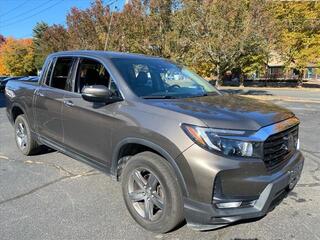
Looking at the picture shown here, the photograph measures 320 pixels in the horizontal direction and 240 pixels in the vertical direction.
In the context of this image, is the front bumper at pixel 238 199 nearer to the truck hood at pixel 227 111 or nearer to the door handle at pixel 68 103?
the truck hood at pixel 227 111

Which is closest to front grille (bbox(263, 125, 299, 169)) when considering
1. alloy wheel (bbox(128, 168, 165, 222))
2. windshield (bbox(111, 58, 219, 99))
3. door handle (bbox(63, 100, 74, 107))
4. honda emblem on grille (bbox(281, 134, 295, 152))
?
honda emblem on grille (bbox(281, 134, 295, 152))

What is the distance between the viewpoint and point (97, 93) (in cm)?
387

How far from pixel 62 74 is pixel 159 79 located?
153 cm

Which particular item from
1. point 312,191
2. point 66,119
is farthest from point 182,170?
point 312,191

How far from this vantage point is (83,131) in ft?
14.5

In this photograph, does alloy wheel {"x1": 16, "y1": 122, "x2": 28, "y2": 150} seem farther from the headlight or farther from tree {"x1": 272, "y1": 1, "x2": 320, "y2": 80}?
tree {"x1": 272, "y1": 1, "x2": 320, "y2": 80}

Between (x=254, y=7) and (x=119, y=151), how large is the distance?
745 inches

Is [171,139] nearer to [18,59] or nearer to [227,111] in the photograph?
[227,111]

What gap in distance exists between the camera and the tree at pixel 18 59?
66819mm

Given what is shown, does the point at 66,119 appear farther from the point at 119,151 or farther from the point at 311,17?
the point at 311,17

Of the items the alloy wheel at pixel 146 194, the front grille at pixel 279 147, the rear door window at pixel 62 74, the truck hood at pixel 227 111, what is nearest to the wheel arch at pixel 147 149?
the alloy wheel at pixel 146 194

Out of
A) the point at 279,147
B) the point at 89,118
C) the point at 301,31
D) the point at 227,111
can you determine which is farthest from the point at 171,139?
the point at 301,31

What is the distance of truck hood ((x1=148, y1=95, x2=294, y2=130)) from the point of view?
319cm

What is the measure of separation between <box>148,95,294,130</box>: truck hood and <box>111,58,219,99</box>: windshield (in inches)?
13.1
